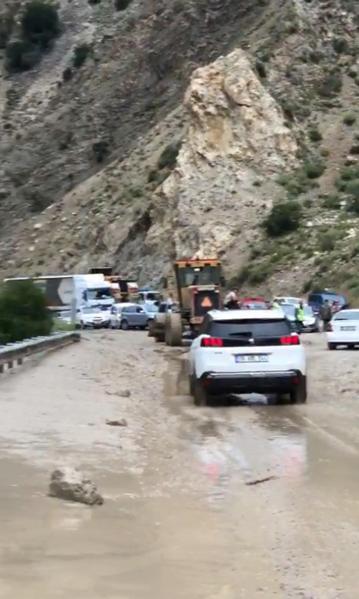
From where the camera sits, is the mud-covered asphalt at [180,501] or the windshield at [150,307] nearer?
the mud-covered asphalt at [180,501]

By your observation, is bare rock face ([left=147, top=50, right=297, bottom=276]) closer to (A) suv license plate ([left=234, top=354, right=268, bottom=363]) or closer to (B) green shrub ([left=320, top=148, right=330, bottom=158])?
(B) green shrub ([left=320, top=148, right=330, bottom=158])

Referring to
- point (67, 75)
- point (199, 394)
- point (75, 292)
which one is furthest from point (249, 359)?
point (67, 75)

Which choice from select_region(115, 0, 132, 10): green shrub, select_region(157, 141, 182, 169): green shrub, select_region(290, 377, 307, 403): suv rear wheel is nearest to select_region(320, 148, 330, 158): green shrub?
select_region(157, 141, 182, 169): green shrub

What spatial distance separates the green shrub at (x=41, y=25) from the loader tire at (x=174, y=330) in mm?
70175

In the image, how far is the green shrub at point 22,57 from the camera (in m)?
104

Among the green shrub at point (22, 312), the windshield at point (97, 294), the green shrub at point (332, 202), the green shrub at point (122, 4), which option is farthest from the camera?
the green shrub at point (122, 4)

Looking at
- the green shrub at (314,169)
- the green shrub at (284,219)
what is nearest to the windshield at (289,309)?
the green shrub at (284,219)

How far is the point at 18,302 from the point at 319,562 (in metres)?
32.0

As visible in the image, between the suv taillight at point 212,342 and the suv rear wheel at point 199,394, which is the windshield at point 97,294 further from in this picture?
the suv taillight at point 212,342

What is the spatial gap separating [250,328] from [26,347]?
10893 mm

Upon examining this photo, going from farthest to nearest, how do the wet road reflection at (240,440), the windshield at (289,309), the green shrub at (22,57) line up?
1. the green shrub at (22,57)
2. the windshield at (289,309)
3. the wet road reflection at (240,440)

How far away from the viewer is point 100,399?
19.8 m

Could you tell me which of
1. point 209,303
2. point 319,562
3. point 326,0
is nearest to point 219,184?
point 326,0

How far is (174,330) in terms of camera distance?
40.6 metres
